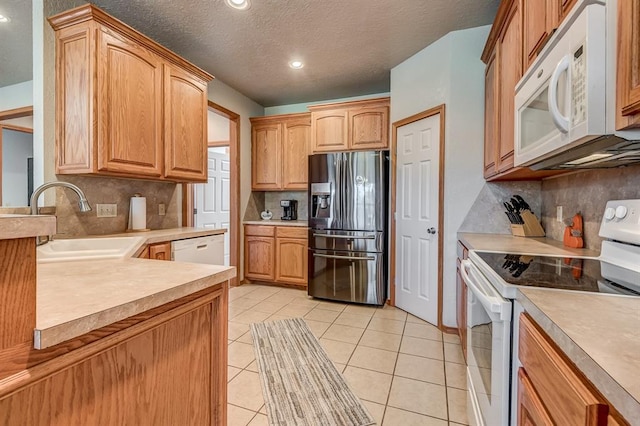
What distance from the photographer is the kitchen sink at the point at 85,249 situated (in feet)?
4.51

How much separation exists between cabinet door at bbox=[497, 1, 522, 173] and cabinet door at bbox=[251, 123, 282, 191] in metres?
2.82

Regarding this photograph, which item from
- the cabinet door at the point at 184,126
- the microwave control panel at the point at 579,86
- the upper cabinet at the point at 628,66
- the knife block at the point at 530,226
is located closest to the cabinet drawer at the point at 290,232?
the cabinet door at the point at 184,126

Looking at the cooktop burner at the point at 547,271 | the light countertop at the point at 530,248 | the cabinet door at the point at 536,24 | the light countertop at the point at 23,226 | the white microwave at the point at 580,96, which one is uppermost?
the cabinet door at the point at 536,24

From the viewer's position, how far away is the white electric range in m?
0.92

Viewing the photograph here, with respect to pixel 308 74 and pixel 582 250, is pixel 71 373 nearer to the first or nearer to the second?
pixel 582 250

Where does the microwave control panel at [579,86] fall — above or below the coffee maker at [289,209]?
above

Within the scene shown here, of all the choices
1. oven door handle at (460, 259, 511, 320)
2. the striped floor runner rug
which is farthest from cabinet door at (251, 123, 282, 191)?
oven door handle at (460, 259, 511, 320)

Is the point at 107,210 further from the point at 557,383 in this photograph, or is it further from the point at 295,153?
the point at 557,383

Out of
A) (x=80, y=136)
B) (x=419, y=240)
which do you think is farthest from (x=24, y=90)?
(x=419, y=240)

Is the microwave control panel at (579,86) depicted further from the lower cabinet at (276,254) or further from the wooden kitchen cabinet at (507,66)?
the lower cabinet at (276,254)

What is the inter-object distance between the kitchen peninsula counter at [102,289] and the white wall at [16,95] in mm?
3029

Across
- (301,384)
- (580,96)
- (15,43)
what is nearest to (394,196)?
(301,384)

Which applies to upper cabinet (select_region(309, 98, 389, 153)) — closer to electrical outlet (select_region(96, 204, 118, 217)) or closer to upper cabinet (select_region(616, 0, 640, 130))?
electrical outlet (select_region(96, 204, 118, 217))

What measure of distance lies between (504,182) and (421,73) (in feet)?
4.25
